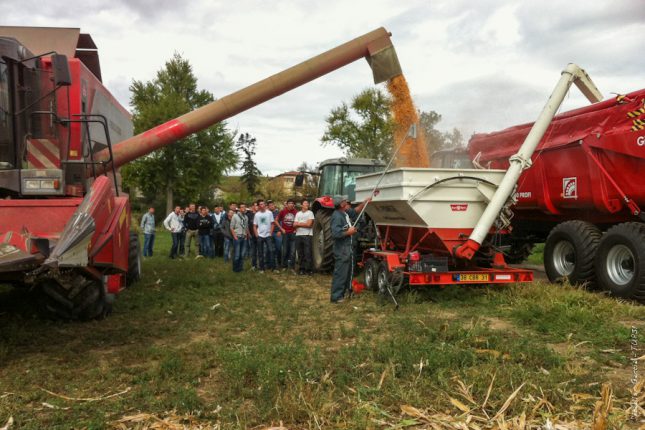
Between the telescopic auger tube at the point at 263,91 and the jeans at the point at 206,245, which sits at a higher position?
the telescopic auger tube at the point at 263,91

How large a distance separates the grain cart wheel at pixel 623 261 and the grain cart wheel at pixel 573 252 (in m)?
0.22

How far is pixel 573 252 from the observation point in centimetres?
910

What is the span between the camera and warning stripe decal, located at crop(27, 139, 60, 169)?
6.16 metres

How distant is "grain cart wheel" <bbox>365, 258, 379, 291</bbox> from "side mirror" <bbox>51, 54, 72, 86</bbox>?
534 cm

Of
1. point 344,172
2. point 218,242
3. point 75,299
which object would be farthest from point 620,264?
point 218,242

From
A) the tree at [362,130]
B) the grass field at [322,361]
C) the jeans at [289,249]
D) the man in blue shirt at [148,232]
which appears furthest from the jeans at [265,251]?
the tree at [362,130]

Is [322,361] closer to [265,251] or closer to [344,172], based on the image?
[344,172]

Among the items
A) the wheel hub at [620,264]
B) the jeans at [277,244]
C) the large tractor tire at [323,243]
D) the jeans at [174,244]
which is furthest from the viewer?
the jeans at [174,244]

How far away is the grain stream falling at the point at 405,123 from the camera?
30.7 ft

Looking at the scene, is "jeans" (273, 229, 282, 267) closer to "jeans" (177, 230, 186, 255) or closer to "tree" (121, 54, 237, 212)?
"jeans" (177, 230, 186, 255)

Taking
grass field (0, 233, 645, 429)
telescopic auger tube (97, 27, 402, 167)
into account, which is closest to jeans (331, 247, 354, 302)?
grass field (0, 233, 645, 429)

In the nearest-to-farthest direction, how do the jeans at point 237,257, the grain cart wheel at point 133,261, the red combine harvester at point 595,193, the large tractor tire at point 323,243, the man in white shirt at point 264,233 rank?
the red combine harvester at point 595,193, the grain cart wheel at point 133,261, the large tractor tire at point 323,243, the jeans at point 237,257, the man in white shirt at point 264,233

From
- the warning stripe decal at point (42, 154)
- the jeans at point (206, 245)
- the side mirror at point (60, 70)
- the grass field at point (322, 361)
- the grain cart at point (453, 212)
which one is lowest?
the grass field at point (322, 361)

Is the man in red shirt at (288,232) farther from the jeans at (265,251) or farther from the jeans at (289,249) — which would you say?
the jeans at (265,251)
